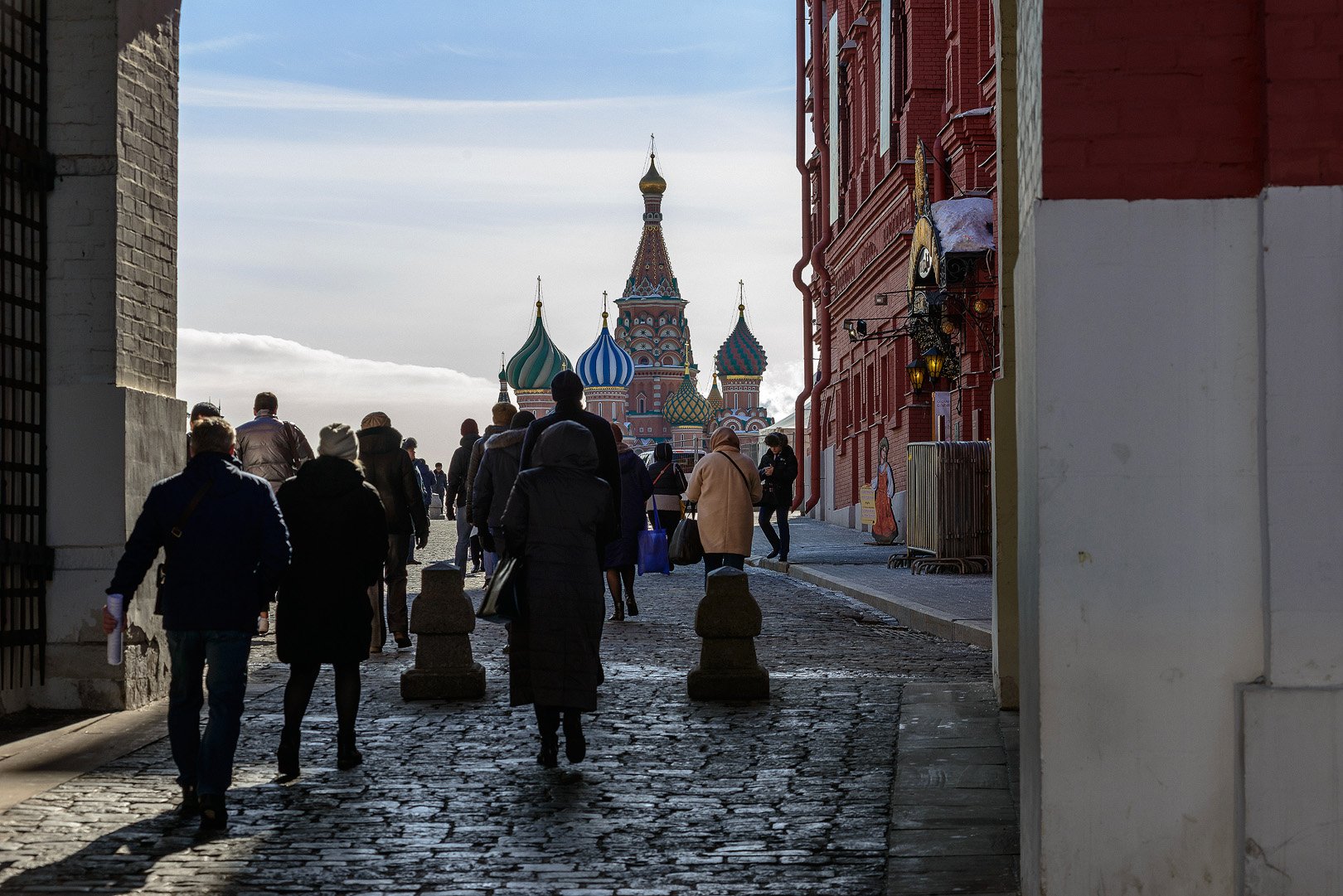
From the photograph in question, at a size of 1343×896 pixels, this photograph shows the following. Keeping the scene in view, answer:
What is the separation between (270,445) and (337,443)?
5.26 m

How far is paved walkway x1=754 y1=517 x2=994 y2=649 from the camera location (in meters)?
14.3

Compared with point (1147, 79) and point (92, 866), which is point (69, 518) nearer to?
point (92, 866)

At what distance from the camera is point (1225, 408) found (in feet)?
15.8

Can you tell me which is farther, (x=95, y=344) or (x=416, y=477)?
(x=416, y=477)

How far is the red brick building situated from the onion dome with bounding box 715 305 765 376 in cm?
7913

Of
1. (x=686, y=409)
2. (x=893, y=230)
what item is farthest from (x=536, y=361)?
(x=893, y=230)

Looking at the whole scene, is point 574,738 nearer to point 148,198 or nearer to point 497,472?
point 148,198

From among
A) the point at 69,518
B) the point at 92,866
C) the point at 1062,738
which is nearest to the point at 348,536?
the point at 92,866

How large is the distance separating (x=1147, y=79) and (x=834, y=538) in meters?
29.0

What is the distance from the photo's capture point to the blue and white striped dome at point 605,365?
12300cm

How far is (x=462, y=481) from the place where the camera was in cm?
1719

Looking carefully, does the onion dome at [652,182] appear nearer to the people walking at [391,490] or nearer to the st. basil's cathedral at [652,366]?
the st. basil's cathedral at [652,366]

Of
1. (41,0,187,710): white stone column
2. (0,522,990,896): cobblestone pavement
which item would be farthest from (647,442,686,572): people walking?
(41,0,187,710): white stone column

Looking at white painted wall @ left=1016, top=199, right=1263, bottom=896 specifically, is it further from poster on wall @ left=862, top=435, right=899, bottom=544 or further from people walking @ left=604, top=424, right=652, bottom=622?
poster on wall @ left=862, top=435, right=899, bottom=544
